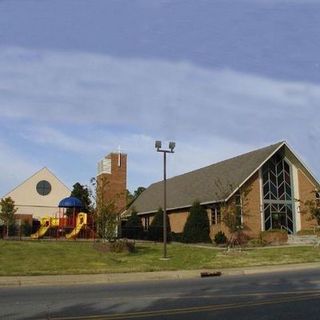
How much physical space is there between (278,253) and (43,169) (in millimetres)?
38767

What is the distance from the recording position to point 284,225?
4322 centimetres

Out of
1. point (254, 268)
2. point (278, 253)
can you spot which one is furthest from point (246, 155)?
point (254, 268)

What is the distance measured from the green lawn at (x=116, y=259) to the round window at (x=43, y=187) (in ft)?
106

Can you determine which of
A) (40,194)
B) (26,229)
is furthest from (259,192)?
(40,194)

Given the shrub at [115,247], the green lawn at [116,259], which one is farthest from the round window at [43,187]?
the shrub at [115,247]

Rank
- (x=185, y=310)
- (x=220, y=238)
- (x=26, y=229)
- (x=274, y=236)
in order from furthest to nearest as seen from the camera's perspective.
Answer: (x=26, y=229) → (x=274, y=236) → (x=220, y=238) → (x=185, y=310)

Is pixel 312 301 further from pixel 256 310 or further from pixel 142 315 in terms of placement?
pixel 142 315

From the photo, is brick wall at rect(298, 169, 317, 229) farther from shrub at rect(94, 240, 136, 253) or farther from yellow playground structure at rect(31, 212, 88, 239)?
shrub at rect(94, 240, 136, 253)

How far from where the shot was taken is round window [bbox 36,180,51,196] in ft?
203

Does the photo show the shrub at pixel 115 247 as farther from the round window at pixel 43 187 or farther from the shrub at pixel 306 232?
the round window at pixel 43 187

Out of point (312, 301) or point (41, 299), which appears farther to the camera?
point (41, 299)

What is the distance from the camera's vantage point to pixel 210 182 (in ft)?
148

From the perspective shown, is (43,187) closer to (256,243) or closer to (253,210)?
(253,210)

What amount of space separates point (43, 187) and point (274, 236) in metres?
31.1
